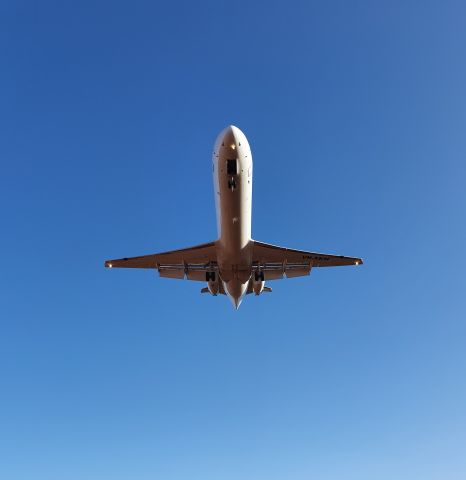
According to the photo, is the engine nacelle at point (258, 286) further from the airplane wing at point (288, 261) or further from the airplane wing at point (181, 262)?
the airplane wing at point (181, 262)

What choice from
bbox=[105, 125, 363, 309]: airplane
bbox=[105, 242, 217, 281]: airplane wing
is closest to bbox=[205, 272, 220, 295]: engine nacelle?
bbox=[105, 125, 363, 309]: airplane

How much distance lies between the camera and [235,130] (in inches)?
1391

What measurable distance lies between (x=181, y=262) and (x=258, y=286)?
693 cm

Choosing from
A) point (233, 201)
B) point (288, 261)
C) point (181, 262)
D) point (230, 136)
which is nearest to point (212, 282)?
point (181, 262)

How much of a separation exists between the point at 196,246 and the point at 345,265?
13434 mm

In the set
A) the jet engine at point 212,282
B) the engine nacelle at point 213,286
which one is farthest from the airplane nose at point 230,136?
the engine nacelle at point 213,286

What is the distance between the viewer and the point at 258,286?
43906 millimetres

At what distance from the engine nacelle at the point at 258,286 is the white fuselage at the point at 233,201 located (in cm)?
192

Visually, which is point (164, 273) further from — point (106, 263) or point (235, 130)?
point (235, 130)

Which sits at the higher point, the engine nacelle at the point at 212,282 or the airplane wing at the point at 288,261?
the airplane wing at the point at 288,261

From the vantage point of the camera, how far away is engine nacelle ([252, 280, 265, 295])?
4369 cm

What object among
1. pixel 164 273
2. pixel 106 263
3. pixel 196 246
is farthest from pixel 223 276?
pixel 106 263

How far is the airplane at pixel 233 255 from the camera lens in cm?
3550

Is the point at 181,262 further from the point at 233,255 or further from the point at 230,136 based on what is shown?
the point at 230,136
